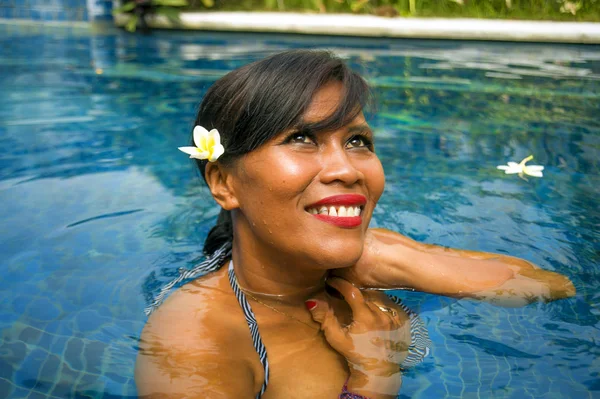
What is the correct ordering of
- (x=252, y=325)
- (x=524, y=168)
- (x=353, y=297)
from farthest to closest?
(x=524, y=168) < (x=353, y=297) < (x=252, y=325)

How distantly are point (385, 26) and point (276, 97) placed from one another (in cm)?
932

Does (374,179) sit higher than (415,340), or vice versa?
(374,179)

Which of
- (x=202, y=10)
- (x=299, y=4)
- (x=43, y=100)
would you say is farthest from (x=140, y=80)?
(x=299, y=4)

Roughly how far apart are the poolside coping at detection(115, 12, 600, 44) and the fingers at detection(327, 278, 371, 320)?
8.96 metres

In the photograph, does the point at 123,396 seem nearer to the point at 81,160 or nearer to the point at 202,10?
the point at 81,160

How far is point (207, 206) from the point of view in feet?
14.0

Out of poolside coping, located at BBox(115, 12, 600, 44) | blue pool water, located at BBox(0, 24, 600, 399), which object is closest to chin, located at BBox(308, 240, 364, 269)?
blue pool water, located at BBox(0, 24, 600, 399)

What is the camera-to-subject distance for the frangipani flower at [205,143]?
2.41m

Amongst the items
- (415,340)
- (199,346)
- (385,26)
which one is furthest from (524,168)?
(385,26)

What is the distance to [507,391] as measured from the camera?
7.87 feet

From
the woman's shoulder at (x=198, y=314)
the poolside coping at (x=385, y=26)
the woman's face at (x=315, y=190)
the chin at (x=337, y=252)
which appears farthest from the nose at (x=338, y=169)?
the poolside coping at (x=385, y=26)

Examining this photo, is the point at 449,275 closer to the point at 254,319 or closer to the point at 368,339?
the point at 368,339

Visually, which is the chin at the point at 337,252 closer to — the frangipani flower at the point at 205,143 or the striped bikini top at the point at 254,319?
the striped bikini top at the point at 254,319

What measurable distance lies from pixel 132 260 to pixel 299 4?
10492 millimetres
